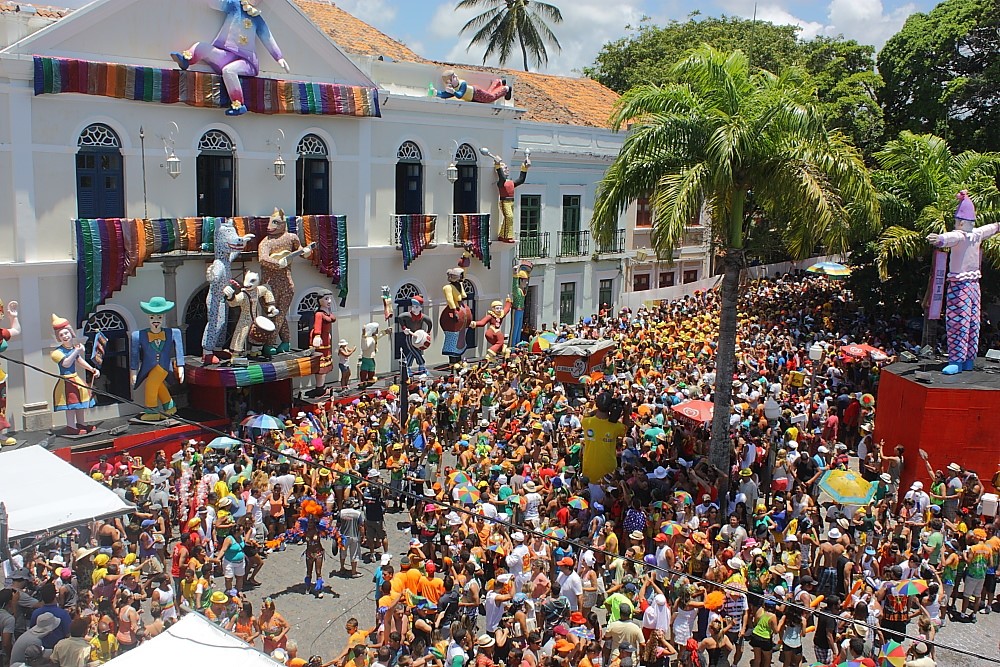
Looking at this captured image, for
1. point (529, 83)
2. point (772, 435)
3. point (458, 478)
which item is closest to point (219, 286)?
point (458, 478)

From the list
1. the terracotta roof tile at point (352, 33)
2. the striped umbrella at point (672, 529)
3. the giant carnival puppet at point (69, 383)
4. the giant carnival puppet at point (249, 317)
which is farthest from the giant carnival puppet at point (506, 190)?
the striped umbrella at point (672, 529)

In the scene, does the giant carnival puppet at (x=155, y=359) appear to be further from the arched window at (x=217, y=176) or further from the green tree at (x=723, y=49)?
the green tree at (x=723, y=49)

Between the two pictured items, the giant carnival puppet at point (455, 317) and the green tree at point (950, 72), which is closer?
the giant carnival puppet at point (455, 317)

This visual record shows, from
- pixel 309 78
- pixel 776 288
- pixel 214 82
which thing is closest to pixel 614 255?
pixel 776 288

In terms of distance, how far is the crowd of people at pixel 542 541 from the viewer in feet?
33.2

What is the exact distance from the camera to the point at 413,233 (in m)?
23.9

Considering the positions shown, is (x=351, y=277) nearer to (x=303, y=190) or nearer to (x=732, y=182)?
(x=303, y=190)

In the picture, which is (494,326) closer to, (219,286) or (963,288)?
(219,286)

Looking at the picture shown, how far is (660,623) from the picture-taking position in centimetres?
1041

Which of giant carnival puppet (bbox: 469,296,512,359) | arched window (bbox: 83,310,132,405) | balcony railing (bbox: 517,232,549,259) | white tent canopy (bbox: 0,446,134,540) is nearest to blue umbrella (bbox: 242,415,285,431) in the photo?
arched window (bbox: 83,310,132,405)

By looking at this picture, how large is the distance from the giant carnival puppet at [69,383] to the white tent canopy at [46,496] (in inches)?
237

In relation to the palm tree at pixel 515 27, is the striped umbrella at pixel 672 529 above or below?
below

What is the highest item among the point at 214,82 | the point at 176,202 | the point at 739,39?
the point at 739,39

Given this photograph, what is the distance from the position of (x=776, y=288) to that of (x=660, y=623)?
23.1 meters
